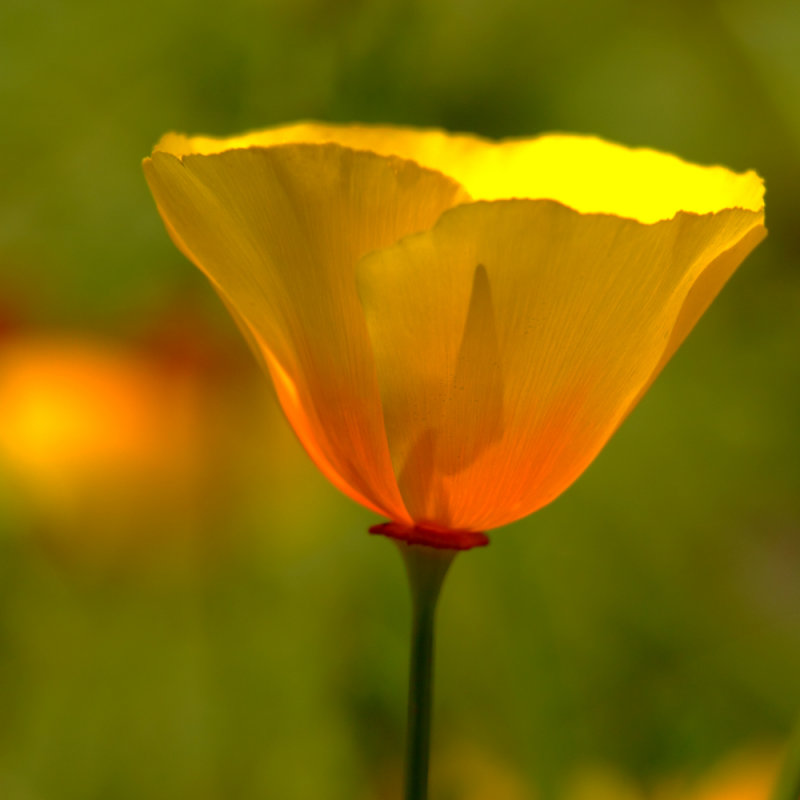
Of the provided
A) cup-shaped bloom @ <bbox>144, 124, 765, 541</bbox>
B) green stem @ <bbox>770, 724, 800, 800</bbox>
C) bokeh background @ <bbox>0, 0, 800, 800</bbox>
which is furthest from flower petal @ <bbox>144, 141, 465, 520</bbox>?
bokeh background @ <bbox>0, 0, 800, 800</bbox>

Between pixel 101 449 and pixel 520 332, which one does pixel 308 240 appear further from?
pixel 101 449

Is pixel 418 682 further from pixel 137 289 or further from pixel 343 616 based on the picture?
pixel 137 289

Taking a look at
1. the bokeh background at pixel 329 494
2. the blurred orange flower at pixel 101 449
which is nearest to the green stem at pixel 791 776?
the bokeh background at pixel 329 494

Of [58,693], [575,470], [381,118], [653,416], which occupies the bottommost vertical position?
[58,693]

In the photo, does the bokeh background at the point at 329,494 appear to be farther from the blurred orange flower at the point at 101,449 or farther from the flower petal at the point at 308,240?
the flower petal at the point at 308,240

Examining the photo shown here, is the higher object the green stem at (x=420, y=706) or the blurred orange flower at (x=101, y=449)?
the blurred orange flower at (x=101, y=449)

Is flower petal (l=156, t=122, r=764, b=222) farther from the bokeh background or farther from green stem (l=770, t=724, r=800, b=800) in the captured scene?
the bokeh background

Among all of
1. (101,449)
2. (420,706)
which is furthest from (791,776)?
(101,449)

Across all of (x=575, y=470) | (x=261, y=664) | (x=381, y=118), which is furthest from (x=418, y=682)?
(x=381, y=118)
